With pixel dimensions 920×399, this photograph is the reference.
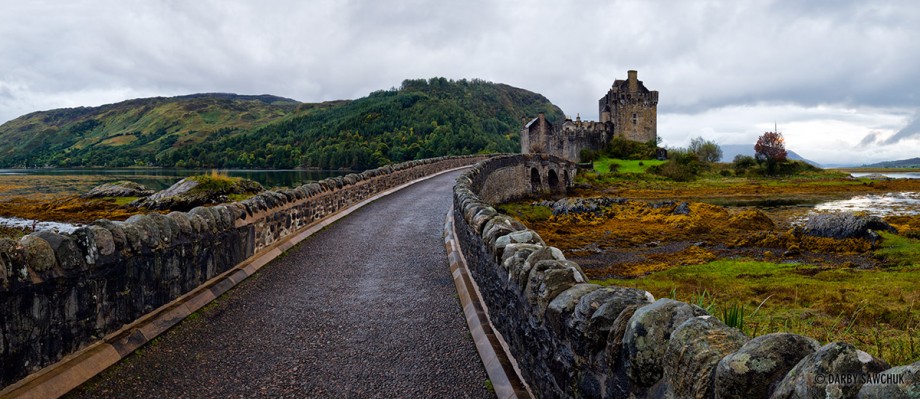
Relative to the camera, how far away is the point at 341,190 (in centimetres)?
1636

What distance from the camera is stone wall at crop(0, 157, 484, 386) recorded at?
454cm

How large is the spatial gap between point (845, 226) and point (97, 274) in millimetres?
23694

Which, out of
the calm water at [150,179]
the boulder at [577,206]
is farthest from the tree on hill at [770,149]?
the calm water at [150,179]

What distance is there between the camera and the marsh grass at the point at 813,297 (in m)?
8.46

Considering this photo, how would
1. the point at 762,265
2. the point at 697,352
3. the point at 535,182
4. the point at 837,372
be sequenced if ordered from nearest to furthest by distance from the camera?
the point at 837,372 → the point at 697,352 → the point at 762,265 → the point at 535,182

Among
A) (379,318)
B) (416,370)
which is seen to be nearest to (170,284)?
(379,318)

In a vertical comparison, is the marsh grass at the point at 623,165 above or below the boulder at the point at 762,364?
above

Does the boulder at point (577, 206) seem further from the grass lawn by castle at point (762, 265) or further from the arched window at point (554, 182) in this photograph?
the arched window at point (554, 182)

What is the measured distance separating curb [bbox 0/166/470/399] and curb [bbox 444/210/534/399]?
11.2 feet

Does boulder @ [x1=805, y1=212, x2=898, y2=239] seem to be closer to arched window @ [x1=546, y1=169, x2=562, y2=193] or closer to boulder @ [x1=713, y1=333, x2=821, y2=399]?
boulder @ [x1=713, y1=333, x2=821, y2=399]

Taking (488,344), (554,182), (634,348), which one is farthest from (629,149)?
(634,348)

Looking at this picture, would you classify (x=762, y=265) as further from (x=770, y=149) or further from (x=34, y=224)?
(x=770, y=149)

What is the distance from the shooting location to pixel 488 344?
572 centimetres

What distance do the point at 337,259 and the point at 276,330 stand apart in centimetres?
388
